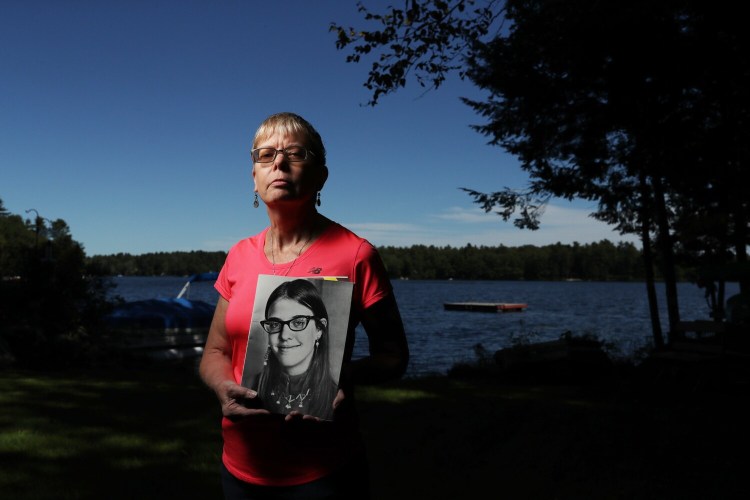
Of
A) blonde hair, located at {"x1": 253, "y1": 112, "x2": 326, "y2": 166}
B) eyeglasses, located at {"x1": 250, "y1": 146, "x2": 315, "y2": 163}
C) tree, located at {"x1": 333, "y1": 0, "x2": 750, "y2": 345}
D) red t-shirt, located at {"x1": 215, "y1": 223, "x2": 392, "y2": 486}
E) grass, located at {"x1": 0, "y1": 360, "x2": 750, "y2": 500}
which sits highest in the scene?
tree, located at {"x1": 333, "y1": 0, "x2": 750, "y2": 345}

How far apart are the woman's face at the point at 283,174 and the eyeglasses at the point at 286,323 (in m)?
0.42

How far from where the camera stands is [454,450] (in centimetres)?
702

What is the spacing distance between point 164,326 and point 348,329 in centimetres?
2011

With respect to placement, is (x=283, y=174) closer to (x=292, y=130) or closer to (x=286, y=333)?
(x=292, y=130)

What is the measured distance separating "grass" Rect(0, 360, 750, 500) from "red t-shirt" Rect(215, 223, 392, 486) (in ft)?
12.6

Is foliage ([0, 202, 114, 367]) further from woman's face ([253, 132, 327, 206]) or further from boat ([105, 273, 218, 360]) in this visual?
woman's face ([253, 132, 327, 206])

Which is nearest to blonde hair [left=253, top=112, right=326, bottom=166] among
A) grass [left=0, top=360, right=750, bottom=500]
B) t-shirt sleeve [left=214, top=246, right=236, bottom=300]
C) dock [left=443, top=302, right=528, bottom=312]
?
t-shirt sleeve [left=214, top=246, right=236, bottom=300]

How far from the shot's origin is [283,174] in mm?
2053

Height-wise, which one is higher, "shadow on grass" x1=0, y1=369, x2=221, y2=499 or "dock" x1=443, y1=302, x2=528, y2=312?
"shadow on grass" x1=0, y1=369, x2=221, y2=499

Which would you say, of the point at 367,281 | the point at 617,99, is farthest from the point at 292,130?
the point at 617,99

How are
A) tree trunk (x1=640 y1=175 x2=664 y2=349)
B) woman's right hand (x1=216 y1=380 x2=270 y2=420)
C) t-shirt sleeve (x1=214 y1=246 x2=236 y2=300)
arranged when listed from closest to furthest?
woman's right hand (x1=216 y1=380 x2=270 y2=420) < t-shirt sleeve (x1=214 y1=246 x2=236 y2=300) < tree trunk (x1=640 y1=175 x2=664 y2=349)

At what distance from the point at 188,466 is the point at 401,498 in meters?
2.22

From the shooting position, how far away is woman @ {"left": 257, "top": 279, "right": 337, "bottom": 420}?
1860 millimetres

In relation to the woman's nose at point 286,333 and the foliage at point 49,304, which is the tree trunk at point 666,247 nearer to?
the foliage at point 49,304
